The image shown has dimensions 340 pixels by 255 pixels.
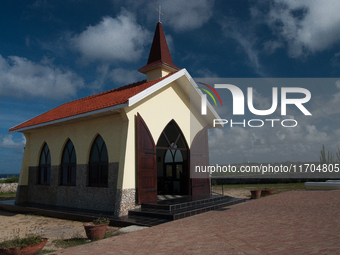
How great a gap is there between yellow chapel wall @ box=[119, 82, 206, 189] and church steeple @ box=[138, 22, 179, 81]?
7.68 feet

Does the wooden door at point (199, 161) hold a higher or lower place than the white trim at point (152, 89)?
lower

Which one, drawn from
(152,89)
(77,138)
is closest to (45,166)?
(77,138)

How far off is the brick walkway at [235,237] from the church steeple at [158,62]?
9.19m

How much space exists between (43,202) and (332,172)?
25.5 metres

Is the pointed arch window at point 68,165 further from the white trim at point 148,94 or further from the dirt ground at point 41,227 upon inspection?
the dirt ground at point 41,227

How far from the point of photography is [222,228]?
786 centimetres

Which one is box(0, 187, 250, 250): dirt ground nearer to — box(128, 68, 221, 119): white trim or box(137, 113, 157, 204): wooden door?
box(137, 113, 157, 204): wooden door

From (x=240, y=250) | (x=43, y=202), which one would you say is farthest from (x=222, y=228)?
(x=43, y=202)

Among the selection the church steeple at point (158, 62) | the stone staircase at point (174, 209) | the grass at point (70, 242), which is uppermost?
the church steeple at point (158, 62)

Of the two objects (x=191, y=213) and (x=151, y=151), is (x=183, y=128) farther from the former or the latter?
(x=191, y=213)

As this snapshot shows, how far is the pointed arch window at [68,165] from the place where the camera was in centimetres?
1334

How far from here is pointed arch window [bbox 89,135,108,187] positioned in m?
11.9

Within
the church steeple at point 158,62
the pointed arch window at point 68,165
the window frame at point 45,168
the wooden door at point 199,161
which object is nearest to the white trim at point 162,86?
the wooden door at point 199,161

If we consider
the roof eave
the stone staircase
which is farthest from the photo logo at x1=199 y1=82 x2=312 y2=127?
the stone staircase
